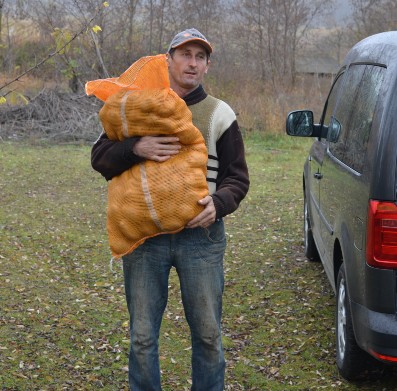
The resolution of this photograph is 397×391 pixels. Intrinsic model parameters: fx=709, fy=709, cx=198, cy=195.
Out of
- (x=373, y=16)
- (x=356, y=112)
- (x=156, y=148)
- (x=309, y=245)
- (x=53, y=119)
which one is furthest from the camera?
(x=373, y=16)

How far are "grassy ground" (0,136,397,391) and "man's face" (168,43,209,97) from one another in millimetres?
1975

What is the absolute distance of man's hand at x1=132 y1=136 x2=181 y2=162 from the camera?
296cm

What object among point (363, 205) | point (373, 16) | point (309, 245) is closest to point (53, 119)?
point (309, 245)

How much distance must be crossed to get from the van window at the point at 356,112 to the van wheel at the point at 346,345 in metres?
Result: 0.71

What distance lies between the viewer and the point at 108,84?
10.1ft

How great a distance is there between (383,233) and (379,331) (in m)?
0.49

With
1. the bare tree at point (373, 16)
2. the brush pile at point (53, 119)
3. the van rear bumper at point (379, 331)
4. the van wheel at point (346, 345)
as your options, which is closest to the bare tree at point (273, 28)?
the bare tree at point (373, 16)

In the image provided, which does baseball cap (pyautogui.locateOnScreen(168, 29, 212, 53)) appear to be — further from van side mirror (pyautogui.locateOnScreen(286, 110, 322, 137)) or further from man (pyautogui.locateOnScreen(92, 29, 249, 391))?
van side mirror (pyautogui.locateOnScreen(286, 110, 322, 137))

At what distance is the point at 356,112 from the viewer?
14.4ft

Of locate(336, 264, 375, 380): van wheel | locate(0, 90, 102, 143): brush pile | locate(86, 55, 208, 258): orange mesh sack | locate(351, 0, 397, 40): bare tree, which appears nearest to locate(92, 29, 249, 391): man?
locate(86, 55, 208, 258): orange mesh sack

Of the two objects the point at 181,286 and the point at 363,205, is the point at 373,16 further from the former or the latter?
the point at 181,286

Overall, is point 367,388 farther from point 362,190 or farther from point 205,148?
point 205,148

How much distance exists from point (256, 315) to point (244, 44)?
20.6 metres

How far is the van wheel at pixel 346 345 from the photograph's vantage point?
13.3 ft
